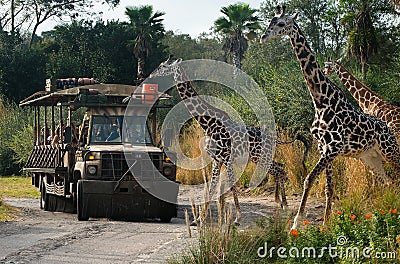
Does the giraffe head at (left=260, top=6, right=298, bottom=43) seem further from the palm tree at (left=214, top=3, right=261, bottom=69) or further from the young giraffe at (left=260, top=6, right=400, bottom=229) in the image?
the palm tree at (left=214, top=3, right=261, bottom=69)

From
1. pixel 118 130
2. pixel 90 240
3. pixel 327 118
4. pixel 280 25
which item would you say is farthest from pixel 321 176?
pixel 90 240

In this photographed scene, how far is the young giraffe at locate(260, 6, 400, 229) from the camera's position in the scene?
37.4 ft

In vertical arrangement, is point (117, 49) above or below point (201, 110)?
above

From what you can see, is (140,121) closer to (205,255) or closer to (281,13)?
(281,13)

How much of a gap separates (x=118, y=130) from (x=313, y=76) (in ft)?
15.8

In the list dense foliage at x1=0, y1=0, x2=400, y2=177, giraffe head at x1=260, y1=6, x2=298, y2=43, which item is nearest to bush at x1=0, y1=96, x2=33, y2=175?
dense foliage at x1=0, y1=0, x2=400, y2=177

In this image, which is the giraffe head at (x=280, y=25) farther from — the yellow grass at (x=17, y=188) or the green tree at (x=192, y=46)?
the green tree at (x=192, y=46)

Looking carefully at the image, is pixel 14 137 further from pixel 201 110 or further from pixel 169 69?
pixel 201 110

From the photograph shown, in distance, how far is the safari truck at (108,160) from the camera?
13.5 meters

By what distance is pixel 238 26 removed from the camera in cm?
3781

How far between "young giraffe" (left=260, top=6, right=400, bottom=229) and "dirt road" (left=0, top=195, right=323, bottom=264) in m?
1.94

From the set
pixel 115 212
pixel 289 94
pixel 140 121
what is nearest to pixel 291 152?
pixel 289 94

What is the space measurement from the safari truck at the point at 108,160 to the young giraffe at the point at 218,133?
745 millimetres

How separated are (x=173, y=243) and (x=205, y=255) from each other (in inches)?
99.7
